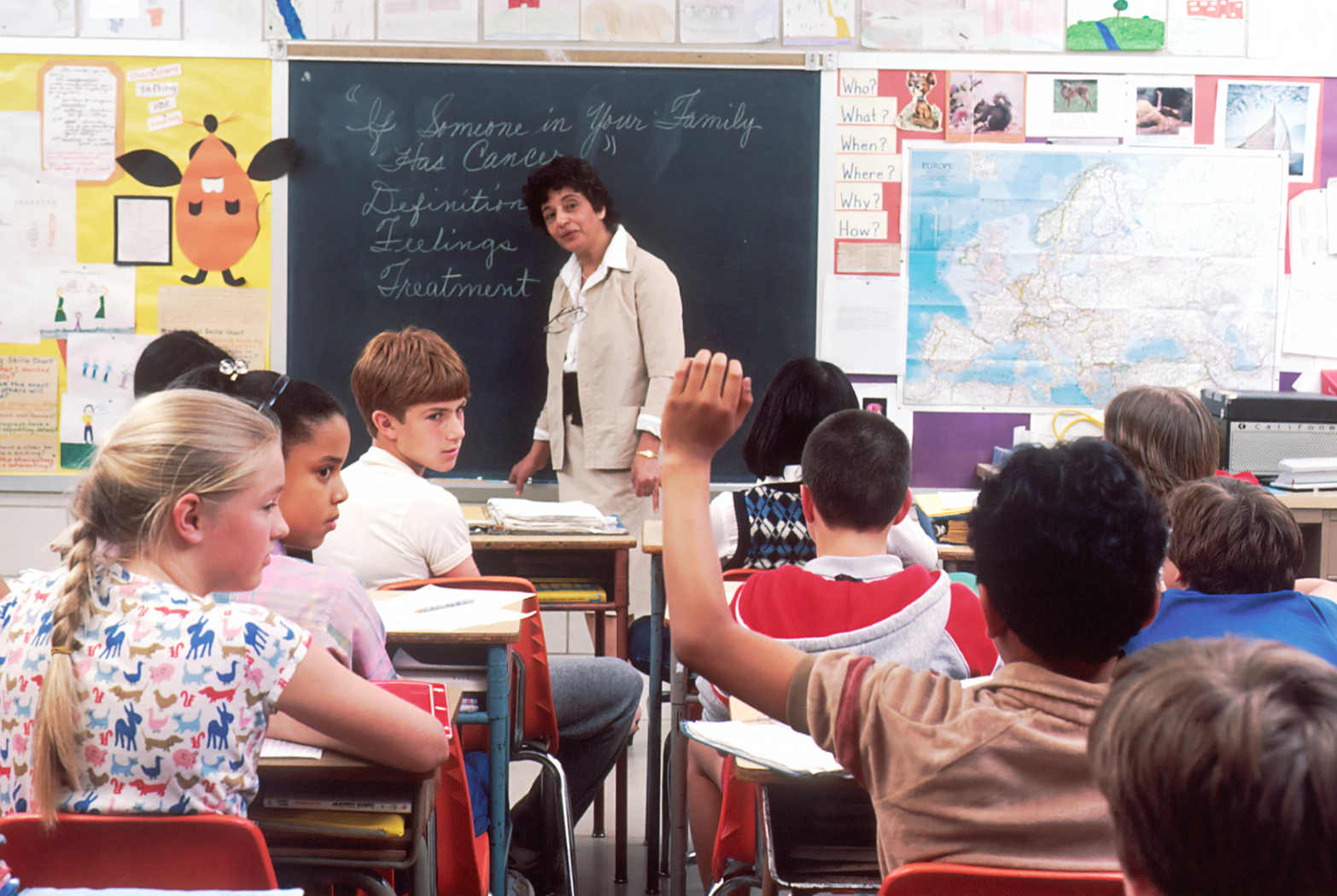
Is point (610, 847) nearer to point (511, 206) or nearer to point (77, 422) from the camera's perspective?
point (511, 206)

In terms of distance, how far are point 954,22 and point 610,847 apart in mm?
3090

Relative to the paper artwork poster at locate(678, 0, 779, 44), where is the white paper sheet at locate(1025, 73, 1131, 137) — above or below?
below

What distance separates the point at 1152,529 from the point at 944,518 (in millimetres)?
2285

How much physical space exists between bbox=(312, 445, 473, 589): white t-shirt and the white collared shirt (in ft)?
5.43

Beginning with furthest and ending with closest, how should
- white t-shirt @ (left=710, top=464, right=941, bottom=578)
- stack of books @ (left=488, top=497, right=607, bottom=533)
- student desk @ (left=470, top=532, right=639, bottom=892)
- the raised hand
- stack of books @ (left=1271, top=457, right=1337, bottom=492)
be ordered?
stack of books @ (left=1271, top=457, right=1337, bottom=492)
stack of books @ (left=488, top=497, right=607, bottom=533)
student desk @ (left=470, top=532, right=639, bottom=892)
white t-shirt @ (left=710, top=464, right=941, bottom=578)
the raised hand

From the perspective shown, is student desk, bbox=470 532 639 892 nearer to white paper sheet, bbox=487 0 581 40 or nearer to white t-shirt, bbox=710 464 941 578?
white t-shirt, bbox=710 464 941 578

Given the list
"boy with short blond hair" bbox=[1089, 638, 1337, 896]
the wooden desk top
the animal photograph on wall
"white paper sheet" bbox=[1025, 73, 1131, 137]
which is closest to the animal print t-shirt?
"boy with short blond hair" bbox=[1089, 638, 1337, 896]

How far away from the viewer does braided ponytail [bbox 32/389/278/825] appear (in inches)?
45.4

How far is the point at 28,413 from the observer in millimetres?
4219

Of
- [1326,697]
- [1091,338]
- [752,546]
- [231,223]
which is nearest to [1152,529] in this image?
[1326,697]

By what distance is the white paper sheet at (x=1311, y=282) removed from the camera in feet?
14.1

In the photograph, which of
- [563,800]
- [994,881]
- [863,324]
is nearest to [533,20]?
[863,324]

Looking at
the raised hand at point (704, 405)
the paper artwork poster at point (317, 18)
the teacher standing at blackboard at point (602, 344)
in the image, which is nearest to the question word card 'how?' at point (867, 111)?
the teacher standing at blackboard at point (602, 344)

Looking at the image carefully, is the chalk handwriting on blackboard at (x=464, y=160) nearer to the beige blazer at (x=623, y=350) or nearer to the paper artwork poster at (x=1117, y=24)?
the beige blazer at (x=623, y=350)
